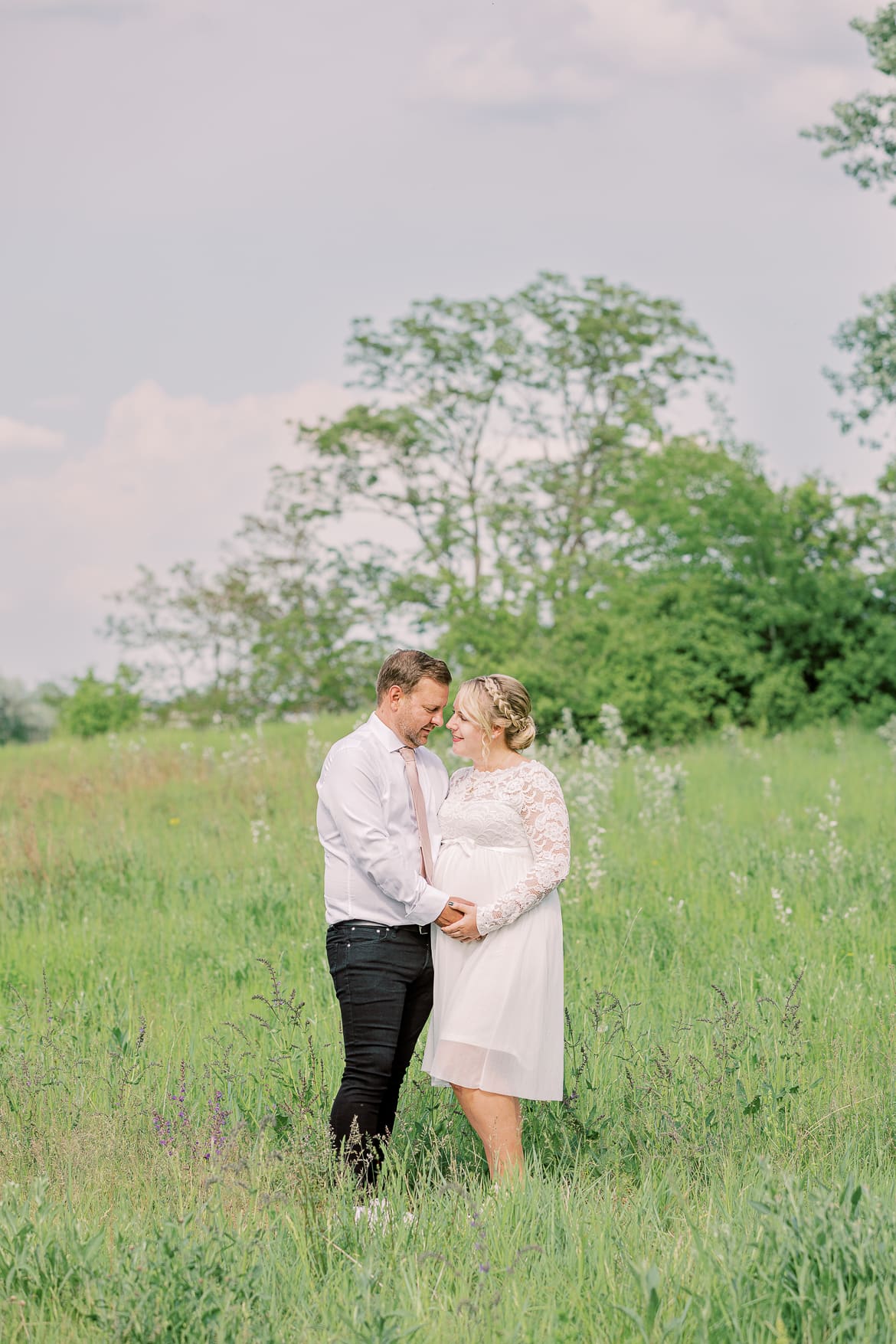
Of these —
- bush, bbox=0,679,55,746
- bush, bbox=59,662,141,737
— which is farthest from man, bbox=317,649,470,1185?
bush, bbox=0,679,55,746

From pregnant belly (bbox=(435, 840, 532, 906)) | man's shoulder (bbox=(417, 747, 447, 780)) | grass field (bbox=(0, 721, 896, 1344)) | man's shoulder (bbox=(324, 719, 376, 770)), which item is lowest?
grass field (bbox=(0, 721, 896, 1344))

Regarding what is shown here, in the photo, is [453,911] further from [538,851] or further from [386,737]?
[386,737]

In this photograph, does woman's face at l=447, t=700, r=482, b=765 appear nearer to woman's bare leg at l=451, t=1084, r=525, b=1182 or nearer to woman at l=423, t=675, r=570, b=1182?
woman at l=423, t=675, r=570, b=1182

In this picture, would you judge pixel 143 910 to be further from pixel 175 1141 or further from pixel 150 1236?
pixel 150 1236

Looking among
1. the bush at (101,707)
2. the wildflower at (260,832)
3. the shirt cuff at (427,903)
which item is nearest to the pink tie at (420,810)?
the shirt cuff at (427,903)

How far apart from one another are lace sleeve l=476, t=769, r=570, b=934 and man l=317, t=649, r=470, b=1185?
0.52 ft

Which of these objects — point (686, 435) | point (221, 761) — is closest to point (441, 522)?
point (686, 435)

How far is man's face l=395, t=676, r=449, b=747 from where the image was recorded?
470cm

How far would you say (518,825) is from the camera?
4.78 meters

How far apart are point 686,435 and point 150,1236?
25.2 metres

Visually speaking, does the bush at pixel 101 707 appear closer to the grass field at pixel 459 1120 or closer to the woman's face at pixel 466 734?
the grass field at pixel 459 1120

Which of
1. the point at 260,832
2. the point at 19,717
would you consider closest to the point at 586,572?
the point at 260,832

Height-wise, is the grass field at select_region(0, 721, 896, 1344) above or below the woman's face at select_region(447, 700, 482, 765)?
below

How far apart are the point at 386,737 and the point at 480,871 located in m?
0.64
